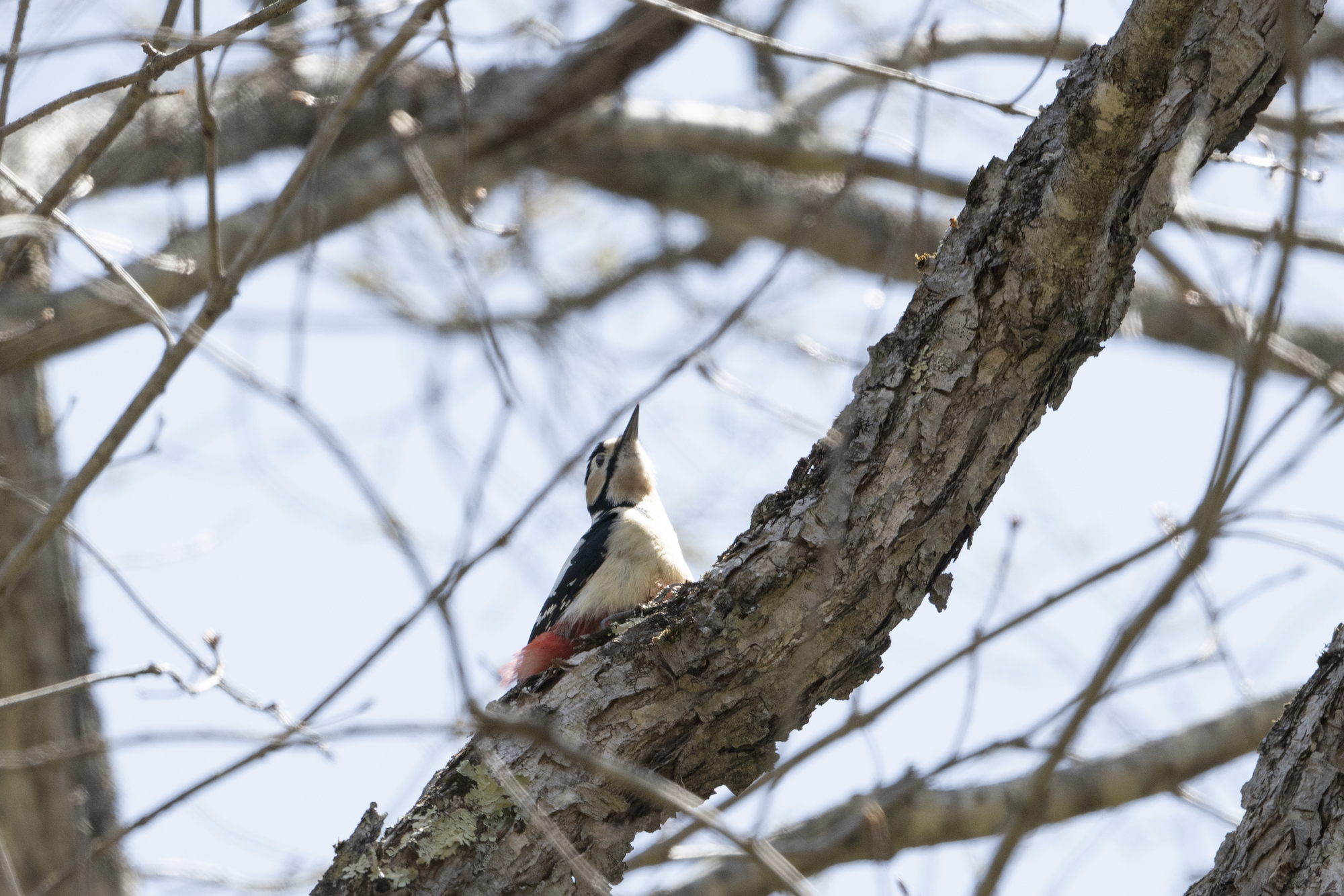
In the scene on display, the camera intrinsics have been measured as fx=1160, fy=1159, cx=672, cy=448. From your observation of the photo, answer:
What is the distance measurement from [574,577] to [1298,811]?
2605mm

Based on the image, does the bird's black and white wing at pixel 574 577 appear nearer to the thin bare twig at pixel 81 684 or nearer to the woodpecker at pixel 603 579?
the woodpecker at pixel 603 579

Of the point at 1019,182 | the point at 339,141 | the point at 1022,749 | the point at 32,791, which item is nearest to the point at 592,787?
the point at 1022,749

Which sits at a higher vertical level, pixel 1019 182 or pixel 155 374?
pixel 155 374

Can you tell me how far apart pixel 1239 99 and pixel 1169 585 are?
166 centimetres

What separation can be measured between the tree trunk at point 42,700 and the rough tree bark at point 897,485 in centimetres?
349

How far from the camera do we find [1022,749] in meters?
2.01

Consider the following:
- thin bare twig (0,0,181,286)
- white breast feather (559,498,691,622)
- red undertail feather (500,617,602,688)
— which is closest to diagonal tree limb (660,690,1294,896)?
white breast feather (559,498,691,622)

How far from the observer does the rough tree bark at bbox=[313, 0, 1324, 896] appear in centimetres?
236

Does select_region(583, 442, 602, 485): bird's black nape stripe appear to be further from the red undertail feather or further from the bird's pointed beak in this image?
the red undertail feather

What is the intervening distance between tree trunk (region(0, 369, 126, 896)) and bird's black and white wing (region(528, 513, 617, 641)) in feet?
7.68

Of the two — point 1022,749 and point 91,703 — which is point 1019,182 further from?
point 91,703

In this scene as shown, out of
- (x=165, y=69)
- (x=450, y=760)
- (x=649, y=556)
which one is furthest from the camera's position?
(x=649, y=556)

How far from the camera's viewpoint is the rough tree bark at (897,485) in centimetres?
236

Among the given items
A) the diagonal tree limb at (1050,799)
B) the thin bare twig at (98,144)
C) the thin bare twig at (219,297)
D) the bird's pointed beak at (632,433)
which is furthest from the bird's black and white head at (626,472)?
the thin bare twig at (98,144)
